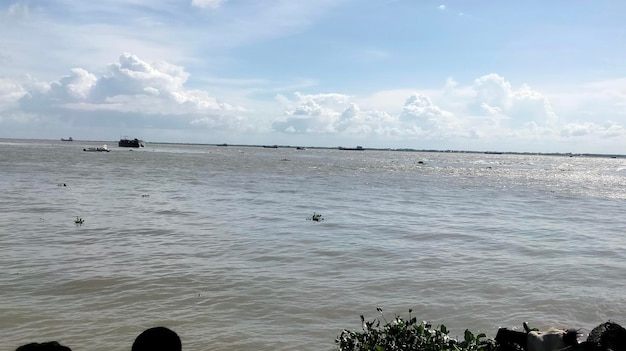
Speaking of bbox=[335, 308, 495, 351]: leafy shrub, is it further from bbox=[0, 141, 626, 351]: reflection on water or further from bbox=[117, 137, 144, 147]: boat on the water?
bbox=[117, 137, 144, 147]: boat on the water

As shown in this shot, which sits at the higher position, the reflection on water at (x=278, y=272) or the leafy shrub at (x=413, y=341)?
the leafy shrub at (x=413, y=341)

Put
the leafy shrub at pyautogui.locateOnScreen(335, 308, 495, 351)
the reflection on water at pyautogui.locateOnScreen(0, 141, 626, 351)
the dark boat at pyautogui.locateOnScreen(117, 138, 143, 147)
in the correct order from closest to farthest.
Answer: the leafy shrub at pyautogui.locateOnScreen(335, 308, 495, 351), the reflection on water at pyautogui.locateOnScreen(0, 141, 626, 351), the dark boat at pyautogui.locateOnScreen(117, 138, 143, 147)

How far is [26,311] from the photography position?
10453 mm

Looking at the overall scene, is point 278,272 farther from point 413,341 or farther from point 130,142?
point 130,142

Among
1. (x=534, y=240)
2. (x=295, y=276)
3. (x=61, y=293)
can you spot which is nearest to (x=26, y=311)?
(x=61, y=293)

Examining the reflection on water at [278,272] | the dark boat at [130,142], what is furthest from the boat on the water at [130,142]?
the reflection on water at [278,272]

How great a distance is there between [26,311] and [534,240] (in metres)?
18.5

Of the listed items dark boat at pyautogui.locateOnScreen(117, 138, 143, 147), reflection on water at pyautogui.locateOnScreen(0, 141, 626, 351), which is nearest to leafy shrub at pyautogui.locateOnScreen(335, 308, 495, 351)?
reflection on water at pyautogui.locateOnScreen(0, 141, 626, 351)

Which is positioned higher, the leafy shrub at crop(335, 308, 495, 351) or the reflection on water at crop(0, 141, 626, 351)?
the leafy shrub at crop(335, 308, 495, 351)

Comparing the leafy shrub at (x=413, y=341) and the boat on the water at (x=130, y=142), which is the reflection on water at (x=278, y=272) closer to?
the leafy shrub at (x=413, y=341)

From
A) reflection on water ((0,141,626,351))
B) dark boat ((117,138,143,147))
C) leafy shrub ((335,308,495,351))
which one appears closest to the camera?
leafy shrub ((335,308,495,351))

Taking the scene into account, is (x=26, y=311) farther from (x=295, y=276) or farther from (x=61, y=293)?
(x=295, y=276)

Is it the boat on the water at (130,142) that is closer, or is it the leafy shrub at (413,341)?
the leafy shrub at (413,341)

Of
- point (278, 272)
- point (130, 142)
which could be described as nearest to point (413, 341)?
point (278, 272)
